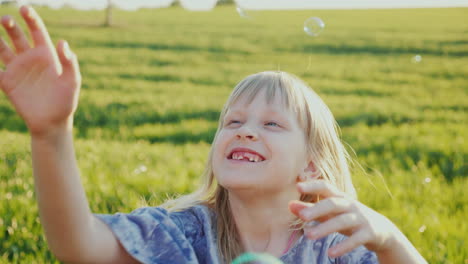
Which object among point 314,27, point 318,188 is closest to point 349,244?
point 318,188

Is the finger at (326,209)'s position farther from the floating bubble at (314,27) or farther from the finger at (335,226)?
the floating bubble at (314,27)

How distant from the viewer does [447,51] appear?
20453 mm

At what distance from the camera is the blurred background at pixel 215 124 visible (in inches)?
155

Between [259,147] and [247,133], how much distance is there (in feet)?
0.25

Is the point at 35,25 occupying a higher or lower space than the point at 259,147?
higher

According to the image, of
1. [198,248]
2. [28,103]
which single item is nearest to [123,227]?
[198,248]

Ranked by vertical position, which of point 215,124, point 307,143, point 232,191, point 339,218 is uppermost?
point 339,218

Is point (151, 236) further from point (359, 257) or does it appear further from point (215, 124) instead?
point (215, 124)

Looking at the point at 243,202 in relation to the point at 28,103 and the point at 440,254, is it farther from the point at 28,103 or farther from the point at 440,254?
the point at 440,254

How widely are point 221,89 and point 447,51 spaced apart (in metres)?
12.0

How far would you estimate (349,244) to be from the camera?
6.01ft

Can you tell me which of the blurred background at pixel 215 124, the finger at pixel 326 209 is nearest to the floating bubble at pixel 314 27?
the blurred background at pixel 215 124

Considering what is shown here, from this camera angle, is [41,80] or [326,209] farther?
[326,209]

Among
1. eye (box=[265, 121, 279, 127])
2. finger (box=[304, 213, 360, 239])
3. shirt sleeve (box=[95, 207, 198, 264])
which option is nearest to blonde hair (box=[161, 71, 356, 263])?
eye (box=[265, 121, 279, 127])
